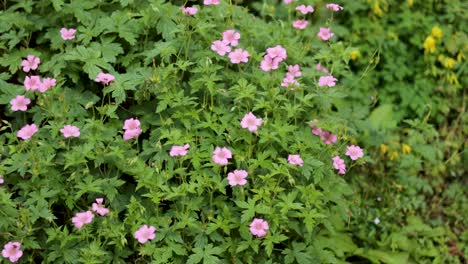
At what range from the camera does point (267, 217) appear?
293 cm

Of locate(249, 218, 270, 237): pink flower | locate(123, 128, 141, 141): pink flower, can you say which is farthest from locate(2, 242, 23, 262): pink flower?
locate(249, 218, 270, 237): pink flower

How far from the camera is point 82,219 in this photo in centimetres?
286

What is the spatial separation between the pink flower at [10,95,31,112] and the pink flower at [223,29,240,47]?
3.34 feet

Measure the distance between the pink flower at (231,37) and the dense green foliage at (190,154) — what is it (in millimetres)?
95

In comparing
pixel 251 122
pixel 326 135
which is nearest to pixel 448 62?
pixel 326 135

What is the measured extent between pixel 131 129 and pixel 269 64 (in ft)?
2.57

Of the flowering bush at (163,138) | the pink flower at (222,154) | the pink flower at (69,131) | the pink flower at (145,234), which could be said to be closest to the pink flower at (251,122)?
the flowering bush at (163,138)

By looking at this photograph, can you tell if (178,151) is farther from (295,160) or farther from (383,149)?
(383,149)

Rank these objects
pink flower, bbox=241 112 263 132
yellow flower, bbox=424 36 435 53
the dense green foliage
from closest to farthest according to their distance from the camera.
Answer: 1. the dense green foliage
2. pink flower, bbox=241 112 263 132
3. yellow flower, bbox=424 36 435 53

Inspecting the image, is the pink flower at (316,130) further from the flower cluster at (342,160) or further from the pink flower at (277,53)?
the pink flower at (277,53)

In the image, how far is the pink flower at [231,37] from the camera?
3.30 metres

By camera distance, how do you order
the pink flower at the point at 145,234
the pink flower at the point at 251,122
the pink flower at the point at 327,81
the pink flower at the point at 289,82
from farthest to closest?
the pink flower at the point at 327,81 < the pink flower at the point at 289,82 < the pink flower at the point at 251,122 < the pink flower at the point at 145,234

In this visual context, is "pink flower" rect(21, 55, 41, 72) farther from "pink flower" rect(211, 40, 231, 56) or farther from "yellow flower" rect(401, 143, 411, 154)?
"yellow flower" rect(401, 143, 411, 154)

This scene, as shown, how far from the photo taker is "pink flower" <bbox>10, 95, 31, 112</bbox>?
3.15m
